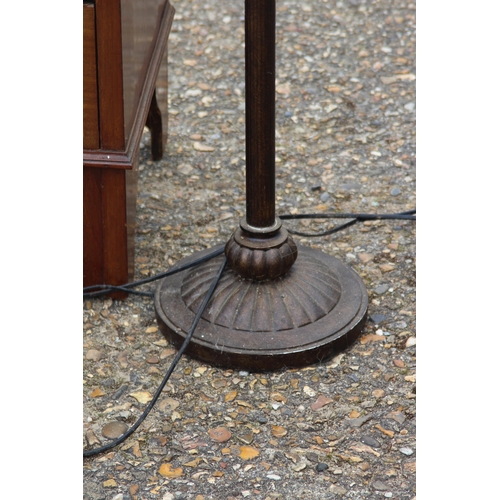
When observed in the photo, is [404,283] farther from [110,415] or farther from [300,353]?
[110,415]

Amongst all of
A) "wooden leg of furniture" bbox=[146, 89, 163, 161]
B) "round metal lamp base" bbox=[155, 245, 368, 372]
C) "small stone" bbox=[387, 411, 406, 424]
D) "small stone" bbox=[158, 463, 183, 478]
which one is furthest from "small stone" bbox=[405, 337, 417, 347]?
"wooden leg of furniture" bbox=[146, 89, 163, 161]

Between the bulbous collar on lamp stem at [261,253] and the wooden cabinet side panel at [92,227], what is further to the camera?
the wooden cabinet side panel at [92,227]

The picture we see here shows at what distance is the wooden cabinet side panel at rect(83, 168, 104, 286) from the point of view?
2.38 meters

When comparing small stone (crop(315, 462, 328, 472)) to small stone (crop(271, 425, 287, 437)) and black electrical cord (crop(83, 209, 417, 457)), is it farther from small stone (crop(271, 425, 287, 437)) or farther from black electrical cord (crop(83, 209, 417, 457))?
black electrical cord (crop(83, 209, 417, 457))

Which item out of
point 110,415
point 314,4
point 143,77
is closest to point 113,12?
point 143,77

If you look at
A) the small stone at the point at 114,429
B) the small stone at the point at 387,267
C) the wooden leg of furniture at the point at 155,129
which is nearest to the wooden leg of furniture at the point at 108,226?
the small stone at the point at 114,429

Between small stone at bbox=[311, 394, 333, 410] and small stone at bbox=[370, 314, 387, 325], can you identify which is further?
small stone at bbox=[370, 314, 387, 325]

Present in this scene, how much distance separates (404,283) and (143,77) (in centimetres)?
99

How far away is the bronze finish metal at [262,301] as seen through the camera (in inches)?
87.0

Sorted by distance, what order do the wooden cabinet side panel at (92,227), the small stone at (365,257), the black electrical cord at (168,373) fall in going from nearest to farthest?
the black electrical cord at (168,373) → the wooden cabinet side panel at (92,227) → the small stone at (365,257)

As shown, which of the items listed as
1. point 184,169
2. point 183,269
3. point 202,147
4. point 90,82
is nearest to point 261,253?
point 183,269

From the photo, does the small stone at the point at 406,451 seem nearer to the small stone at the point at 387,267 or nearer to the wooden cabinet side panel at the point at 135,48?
the small stone at the point at 387,267

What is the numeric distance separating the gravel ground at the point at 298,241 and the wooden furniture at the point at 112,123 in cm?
16

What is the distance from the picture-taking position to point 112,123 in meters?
2.31
